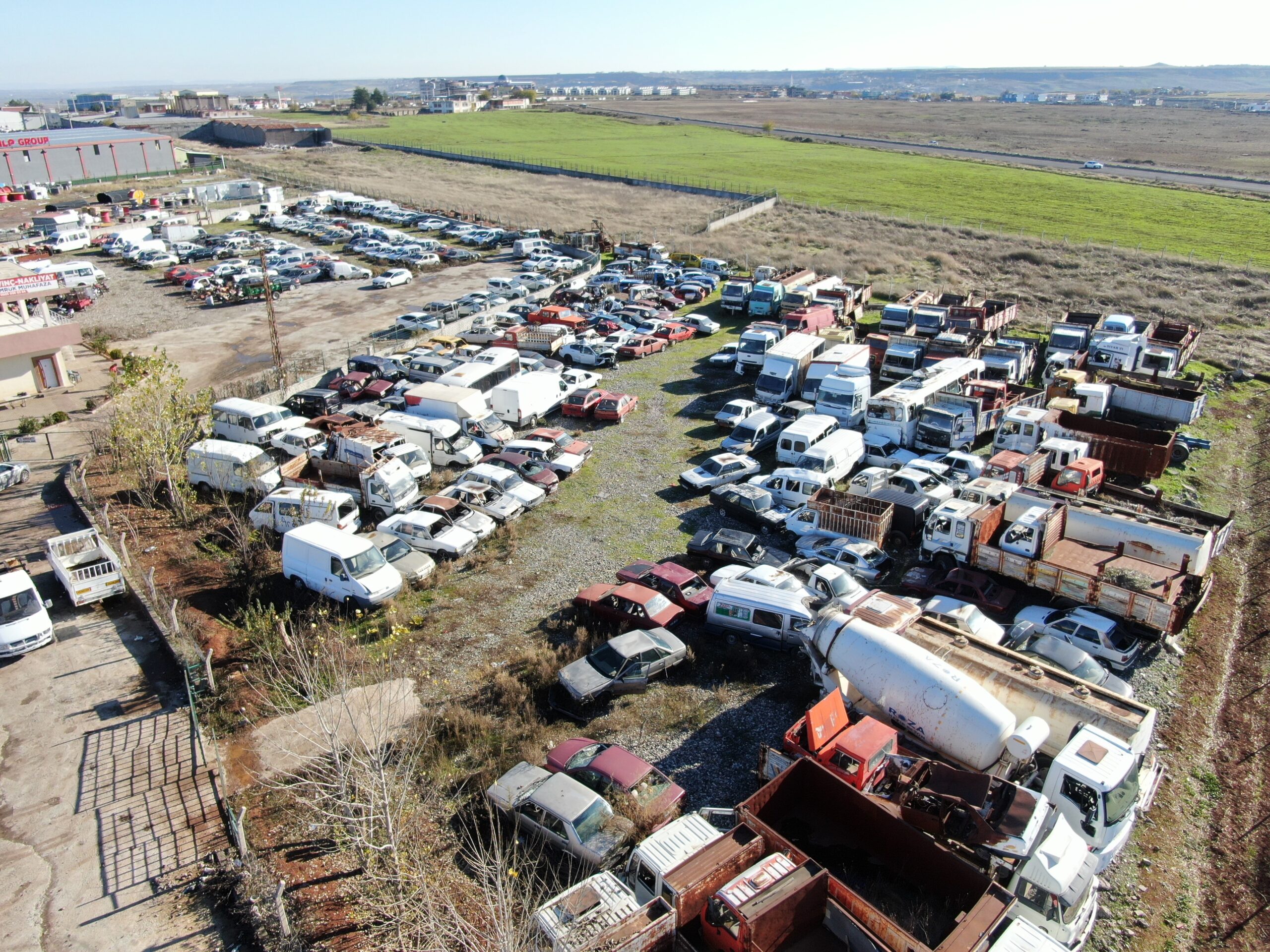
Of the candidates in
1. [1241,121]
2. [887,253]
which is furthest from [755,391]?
[1241,121]

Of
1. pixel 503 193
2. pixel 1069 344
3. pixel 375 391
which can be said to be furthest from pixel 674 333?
pixel 503 193

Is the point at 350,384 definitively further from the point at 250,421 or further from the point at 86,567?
the point at 86,567

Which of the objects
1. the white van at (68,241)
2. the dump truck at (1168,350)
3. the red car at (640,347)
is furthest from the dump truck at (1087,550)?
the white van at (68,241)

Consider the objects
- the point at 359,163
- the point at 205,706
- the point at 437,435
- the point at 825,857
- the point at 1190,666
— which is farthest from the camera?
the point at 359,163

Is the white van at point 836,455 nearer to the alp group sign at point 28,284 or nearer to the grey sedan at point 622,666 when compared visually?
the grey sedan at point 622,666

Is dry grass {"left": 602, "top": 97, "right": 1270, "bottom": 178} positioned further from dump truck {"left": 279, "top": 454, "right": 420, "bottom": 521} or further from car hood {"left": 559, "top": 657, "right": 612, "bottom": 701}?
car hood {"left": 559, "top": 657, "right": 612, "bottom": 701}

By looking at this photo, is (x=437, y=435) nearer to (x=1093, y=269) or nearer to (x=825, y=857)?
(x=825, y=857)

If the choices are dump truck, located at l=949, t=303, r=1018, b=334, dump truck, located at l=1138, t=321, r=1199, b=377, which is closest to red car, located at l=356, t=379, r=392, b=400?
dump truck, located at l=949, t=303, r=1018, b=334
